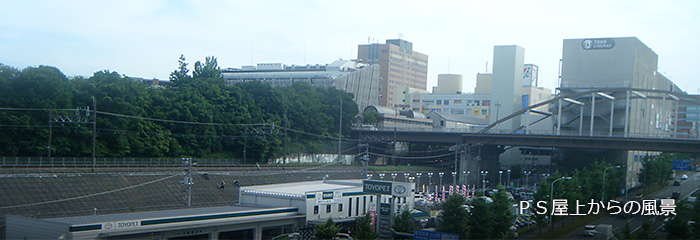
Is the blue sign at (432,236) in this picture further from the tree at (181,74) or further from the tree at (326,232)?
the tree at (181,74)

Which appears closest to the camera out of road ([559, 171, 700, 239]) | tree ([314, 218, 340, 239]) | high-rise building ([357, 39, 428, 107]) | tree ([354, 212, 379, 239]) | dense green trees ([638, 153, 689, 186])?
tree ([354, 212, 379, 239])

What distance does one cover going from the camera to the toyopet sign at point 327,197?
36438 millimetres

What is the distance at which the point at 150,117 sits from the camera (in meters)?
58.0

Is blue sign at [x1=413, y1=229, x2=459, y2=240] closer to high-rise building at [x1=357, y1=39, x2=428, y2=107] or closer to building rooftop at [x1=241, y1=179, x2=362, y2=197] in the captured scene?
building rooftop at [x1=241, y1=179, x2=362, y2=197]

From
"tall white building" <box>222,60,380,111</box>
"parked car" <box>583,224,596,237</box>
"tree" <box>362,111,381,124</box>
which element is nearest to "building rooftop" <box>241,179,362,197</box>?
"parked car" <box>583,224,596,237</box>

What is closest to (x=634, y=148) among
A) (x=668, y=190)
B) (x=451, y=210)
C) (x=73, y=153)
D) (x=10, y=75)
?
(x=668, y=190)

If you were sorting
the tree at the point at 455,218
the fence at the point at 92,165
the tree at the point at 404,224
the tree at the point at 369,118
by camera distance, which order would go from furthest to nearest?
the tree at the point at 369,118 < the fence at the point at 92,165 < the tree at the point at 404,224 < the tree at the point at 455,218

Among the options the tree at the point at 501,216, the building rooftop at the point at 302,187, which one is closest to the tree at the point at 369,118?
the building rooftop at the point at 302,187

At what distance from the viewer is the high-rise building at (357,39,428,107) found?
168625 millimetres

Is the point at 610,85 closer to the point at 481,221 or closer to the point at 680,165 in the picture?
the point at 680,165

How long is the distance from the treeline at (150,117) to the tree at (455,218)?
27462 millimetres

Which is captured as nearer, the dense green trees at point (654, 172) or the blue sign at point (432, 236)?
the blue sign at point (432, 236)

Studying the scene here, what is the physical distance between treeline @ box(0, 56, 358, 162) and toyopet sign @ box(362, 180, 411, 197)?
22544 mm

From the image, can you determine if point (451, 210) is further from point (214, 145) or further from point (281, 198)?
point (214, 145)
